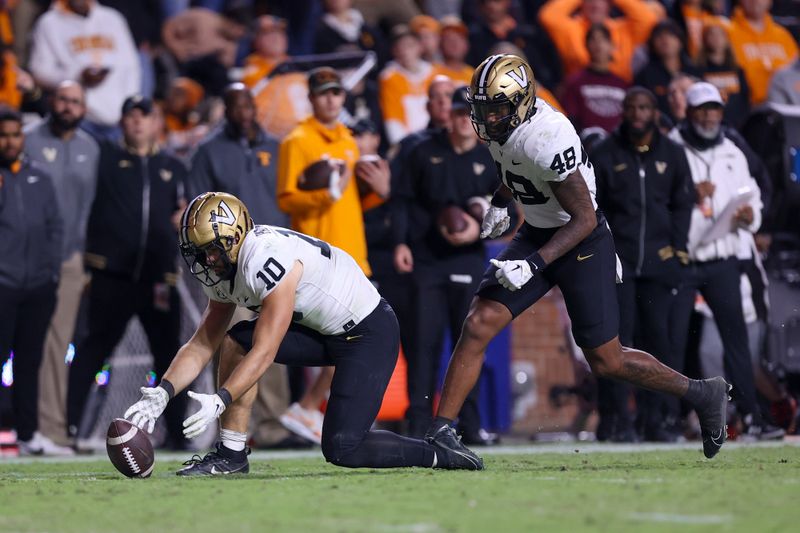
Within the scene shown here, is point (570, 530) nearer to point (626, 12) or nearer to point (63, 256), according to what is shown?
point (63, 256)

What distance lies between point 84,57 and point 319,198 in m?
3.36

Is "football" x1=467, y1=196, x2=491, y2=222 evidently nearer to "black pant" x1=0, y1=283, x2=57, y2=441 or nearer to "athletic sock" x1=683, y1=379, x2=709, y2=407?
"black pant" x1=0, y1=283, x2=57, y2=441

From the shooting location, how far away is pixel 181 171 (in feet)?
35.4

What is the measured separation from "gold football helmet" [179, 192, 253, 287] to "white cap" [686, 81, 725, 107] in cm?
489

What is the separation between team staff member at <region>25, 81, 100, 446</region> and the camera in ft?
34.6

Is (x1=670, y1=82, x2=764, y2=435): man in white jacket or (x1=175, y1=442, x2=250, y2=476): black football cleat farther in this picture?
(x1=670, y1=82, x2=764, y2=435): man in white jacket

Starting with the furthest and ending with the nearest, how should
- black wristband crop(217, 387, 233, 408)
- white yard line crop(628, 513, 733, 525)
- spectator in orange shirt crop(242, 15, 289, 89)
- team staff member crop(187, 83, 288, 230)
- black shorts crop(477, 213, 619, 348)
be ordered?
1. spectator in orange shirt crop(242, 15, 289, 89)
2. team staff member crop(187, 83, 288, 230)
3. black shorts crop(477, 213, 619, 348)
4. black wristband crop(217, 387, 233, 408)
5. white yard line crop(628, 513, 733, 525)

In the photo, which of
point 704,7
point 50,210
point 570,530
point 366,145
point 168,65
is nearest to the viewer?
point 570,530

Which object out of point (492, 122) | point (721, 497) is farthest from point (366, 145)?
point (721, 497)

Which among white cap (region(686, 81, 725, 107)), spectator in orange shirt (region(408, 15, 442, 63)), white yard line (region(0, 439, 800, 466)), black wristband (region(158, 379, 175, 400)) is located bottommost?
white yard line (region(0, 439, 800, 466))

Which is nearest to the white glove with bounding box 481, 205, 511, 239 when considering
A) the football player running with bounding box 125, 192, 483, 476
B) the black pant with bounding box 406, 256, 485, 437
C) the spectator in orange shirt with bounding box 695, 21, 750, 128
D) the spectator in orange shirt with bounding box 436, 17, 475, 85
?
the football player running with bounding box 125, 192, 483, 476

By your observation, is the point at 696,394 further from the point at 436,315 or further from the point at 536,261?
the point at 436,315

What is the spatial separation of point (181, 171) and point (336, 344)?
431 centimetres

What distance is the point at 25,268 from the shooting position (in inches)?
394
